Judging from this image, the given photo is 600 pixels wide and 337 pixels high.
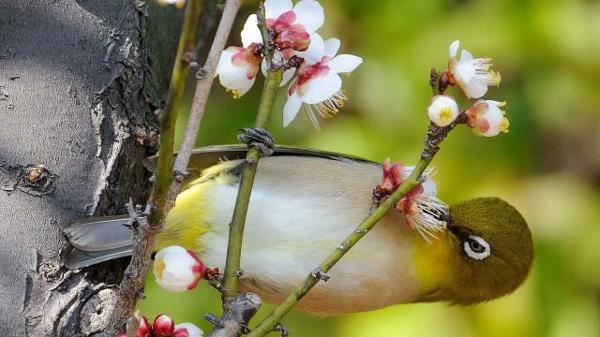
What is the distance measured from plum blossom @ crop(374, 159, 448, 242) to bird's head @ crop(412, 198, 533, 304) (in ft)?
1.27

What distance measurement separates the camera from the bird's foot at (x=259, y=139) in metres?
1.33

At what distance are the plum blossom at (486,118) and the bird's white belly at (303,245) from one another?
24.2 inches

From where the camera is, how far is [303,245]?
1880 millimetres

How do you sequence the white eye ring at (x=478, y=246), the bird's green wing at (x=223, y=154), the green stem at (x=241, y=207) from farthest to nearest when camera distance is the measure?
the white eye ring at (x=478, y=246)
the bird's green wing at (x=223, y=154)
the green stem at (x=241, y=207)

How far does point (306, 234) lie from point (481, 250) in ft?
1.62

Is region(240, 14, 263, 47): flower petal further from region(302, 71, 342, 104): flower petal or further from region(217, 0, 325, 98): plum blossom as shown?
region(302, 71, 342, 104): flower petal

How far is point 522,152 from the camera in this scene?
9.80 ft

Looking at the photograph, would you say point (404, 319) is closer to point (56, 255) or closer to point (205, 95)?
point (56, 255)

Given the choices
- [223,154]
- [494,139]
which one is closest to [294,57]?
[223,154]

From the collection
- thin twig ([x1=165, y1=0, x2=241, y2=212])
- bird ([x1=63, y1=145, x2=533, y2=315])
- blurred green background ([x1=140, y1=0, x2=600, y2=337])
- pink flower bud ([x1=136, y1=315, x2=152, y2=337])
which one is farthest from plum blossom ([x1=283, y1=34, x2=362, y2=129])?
blurred green background ([x1=140, y1=0, x2=600, y2=337])

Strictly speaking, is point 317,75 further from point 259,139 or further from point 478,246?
point 478,246

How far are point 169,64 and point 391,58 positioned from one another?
100 centimetres

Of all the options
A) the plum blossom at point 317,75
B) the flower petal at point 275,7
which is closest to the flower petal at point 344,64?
the plum blossom at point 317,75

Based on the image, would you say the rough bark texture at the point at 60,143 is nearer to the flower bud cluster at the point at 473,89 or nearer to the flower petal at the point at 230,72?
the flower petal at the point at 230,72
